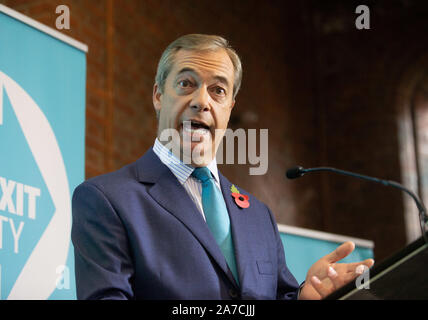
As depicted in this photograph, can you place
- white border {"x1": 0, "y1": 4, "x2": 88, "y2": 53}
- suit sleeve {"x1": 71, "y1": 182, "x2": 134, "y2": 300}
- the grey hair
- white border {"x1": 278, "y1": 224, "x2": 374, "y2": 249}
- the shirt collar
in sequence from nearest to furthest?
suit sleeve {"x1": 71, "y1": 182, "x2": 134, "y2": 300}, the shirt collar, the grey hair, white border {"x1": 0, "y1": 4, "x2": 88, "y2": 53}, white border {"x1": 278, "y1": 224, "x2": 374, "y2": 249}

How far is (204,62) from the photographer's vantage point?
1.95 m

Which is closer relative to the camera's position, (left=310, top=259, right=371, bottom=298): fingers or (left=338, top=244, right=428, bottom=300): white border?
(left=338, top=244, right=428, bottom=300): white border

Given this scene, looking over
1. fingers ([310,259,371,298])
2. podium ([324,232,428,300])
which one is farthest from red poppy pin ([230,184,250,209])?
podium ([324,232,428,300])

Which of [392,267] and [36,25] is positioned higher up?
[36,25]

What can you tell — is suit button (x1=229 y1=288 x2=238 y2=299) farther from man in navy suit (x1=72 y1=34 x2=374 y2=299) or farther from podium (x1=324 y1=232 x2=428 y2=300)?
podium (x1=324 y1=232 x2=428 y2=300)

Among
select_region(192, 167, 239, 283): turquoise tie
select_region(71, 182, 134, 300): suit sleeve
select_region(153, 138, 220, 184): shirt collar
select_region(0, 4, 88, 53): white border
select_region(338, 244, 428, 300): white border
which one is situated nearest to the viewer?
select_region(338, 244, 428, 300): white border

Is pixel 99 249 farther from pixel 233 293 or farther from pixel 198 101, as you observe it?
pixel 198 101

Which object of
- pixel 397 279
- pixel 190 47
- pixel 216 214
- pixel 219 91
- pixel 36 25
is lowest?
pixel 397 279

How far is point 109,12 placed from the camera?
14.6 ft

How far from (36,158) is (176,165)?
705 millimetres

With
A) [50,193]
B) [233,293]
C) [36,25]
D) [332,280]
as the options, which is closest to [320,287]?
[332,280]

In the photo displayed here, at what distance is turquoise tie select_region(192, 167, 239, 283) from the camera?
1750 mm

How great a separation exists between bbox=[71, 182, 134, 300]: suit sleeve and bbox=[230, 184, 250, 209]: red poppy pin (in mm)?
416

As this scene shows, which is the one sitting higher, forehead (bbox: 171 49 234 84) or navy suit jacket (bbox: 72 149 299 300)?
forehead (bbox: 171 49 234 84)
